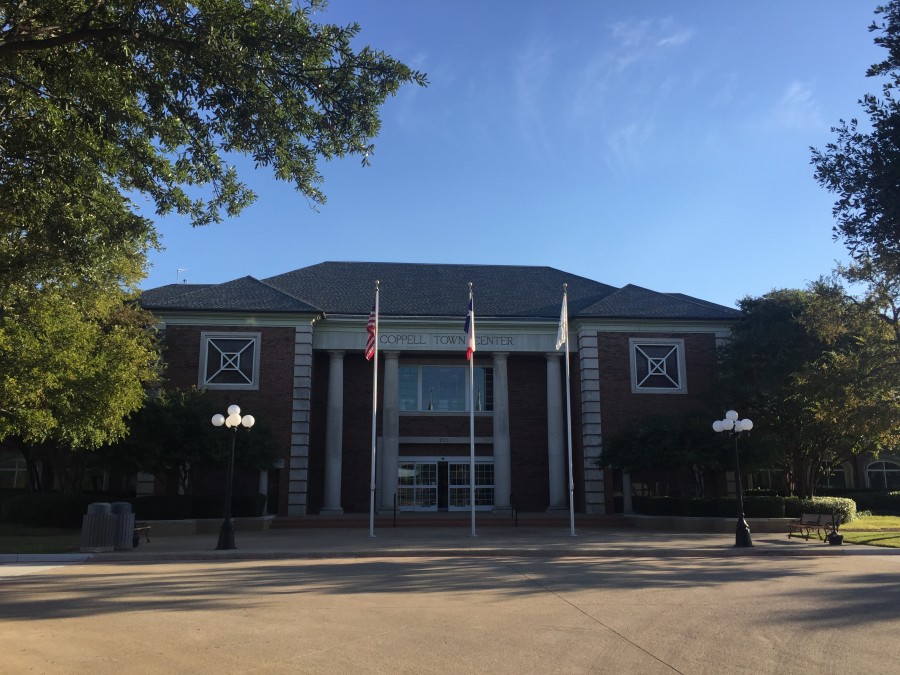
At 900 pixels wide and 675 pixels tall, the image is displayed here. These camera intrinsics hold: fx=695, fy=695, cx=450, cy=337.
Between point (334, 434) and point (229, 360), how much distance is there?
5.36 metres

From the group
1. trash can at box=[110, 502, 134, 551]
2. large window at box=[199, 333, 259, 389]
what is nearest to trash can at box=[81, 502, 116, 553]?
trash can at box=[110, 502, 134, 551]

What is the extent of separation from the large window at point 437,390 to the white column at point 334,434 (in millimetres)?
3218

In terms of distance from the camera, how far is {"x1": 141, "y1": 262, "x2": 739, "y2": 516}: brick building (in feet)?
95.0

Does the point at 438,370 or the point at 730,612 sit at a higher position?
the point at 438,370

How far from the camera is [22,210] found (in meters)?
12.3

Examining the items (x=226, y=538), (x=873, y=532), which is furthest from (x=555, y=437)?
(x=226, y=538)

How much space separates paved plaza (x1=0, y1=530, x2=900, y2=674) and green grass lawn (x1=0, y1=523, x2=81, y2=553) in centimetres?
212

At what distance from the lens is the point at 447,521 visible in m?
26.9

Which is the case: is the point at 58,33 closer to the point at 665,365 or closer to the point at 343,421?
the point at 343,421

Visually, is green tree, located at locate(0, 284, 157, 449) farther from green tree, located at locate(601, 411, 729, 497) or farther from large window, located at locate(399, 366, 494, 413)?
green tree, located at locate(601, 411, 729, 497)

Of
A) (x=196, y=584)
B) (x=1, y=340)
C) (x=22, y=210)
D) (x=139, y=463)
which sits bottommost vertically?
(x=196, y=584)

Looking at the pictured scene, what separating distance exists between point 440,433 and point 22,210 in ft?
71.4

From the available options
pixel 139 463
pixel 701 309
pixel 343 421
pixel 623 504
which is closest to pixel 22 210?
pixel 139 463

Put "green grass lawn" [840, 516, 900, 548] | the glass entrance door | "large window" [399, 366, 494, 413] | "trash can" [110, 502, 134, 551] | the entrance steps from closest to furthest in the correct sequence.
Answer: "trash can" [110, 502, 134, 551] < "green grass lawn" [840, 516, 900, 548] < the entrance steps < the glass entrance door < "large window" [399, 366, 494, 413]
